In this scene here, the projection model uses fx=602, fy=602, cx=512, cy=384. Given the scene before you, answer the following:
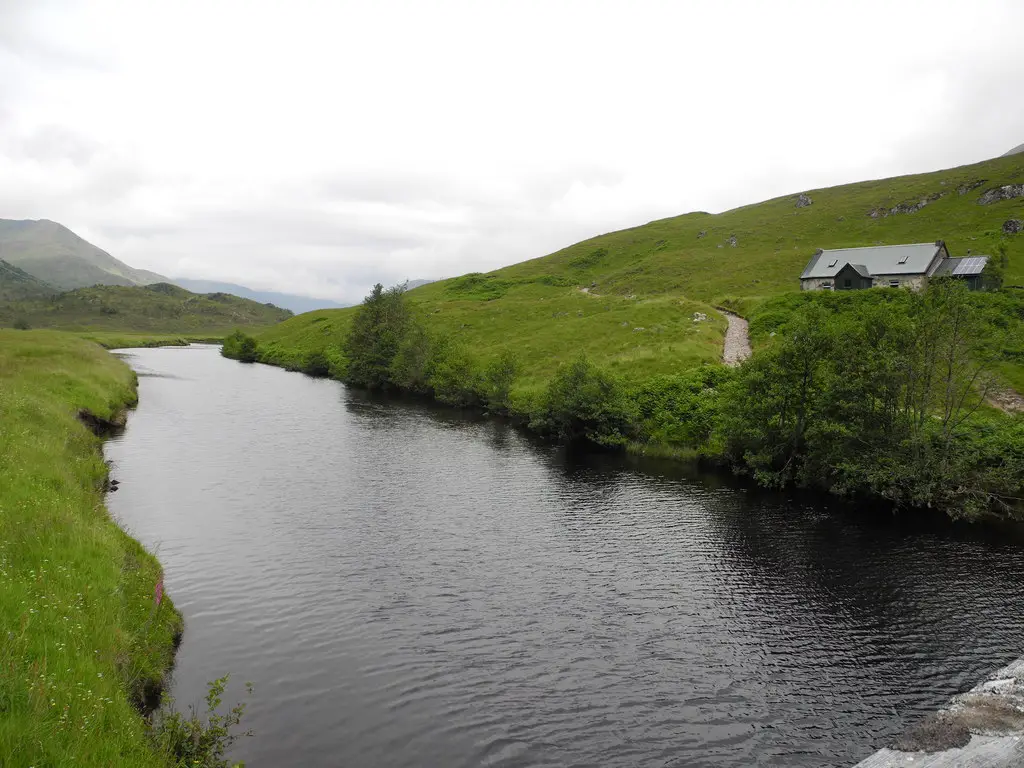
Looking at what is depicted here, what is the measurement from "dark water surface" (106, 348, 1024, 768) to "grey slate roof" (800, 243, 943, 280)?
80129 millimetres

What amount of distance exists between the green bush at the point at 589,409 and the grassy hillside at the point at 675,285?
10.1m

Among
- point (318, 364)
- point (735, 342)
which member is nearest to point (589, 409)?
point (735, 342)

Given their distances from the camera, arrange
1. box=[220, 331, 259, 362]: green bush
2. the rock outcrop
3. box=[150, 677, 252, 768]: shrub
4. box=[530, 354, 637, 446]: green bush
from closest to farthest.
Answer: box=[150, 677, 252, 768]: shrub, box=[530, 354, 637, 446]: green bush, the rock outcrop, box=[220, 331, 259, 362]: green bush

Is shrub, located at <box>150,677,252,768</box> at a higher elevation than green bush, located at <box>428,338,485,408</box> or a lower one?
lower

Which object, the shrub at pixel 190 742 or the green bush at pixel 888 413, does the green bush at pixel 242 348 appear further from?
the shrub at pixel 190 742

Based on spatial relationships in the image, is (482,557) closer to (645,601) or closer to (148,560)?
(645,601)

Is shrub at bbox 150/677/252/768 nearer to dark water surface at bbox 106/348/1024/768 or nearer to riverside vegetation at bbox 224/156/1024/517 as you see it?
dark water surface at bbox 106/348/1024/768

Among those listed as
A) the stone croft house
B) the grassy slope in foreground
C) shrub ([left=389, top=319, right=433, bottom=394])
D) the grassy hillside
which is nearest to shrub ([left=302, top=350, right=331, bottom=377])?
the grassy hillside

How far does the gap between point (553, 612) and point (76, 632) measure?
64.6 feet

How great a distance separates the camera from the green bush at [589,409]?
69.2 m

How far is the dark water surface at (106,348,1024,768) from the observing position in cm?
2127

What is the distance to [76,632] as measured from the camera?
1669 cm

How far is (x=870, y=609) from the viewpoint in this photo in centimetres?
3108

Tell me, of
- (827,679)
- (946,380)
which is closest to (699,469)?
(946,380)
